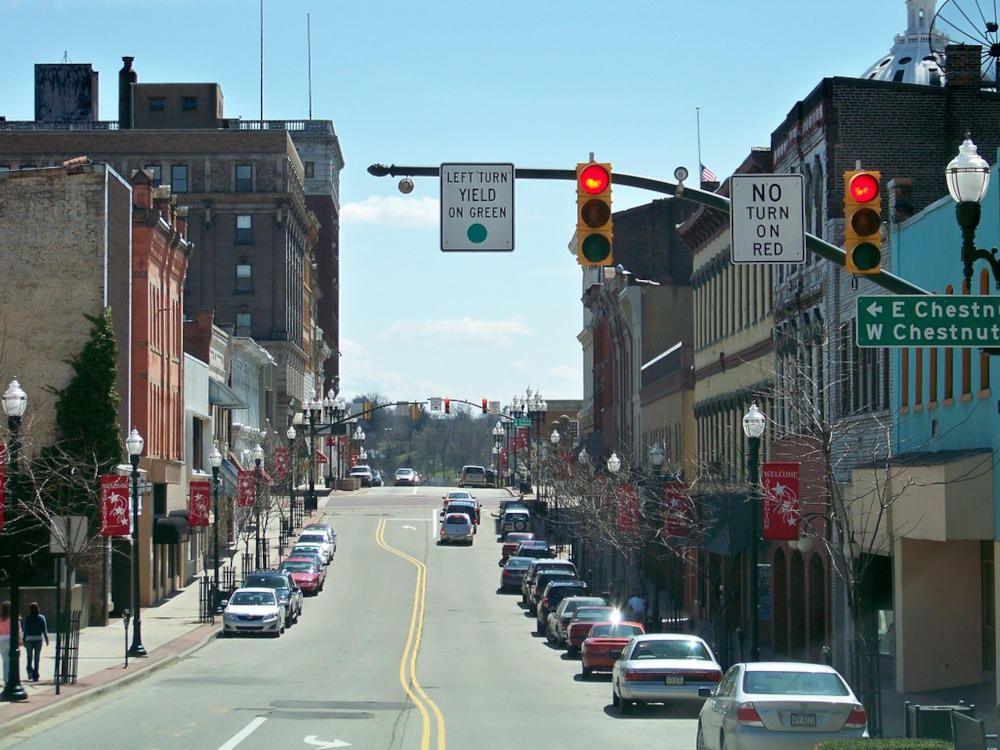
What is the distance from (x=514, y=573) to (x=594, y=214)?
165 feet

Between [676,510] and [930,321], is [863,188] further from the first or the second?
[676,510]

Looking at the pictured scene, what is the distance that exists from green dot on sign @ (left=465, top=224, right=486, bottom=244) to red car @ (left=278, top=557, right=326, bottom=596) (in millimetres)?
46147

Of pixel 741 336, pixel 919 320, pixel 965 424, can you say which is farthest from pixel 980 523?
pixel 741 336

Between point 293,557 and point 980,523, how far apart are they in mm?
42490

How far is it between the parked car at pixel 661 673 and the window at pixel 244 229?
93.6m

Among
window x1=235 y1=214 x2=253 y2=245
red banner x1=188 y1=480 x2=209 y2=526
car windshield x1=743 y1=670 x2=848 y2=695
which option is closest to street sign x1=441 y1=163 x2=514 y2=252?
car windshield x1=743 y1=670 x2=848 y2=695

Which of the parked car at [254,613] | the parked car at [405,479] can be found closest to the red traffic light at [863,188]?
the parked car at [254,613]

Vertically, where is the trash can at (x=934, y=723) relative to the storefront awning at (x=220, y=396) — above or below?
below

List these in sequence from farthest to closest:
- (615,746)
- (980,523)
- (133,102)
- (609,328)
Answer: (133,102) → (609,328) → (980,523) → (615,746)

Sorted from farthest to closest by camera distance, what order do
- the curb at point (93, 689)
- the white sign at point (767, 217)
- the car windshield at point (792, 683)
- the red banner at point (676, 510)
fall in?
the red banner at point (676, 510) → the curb at point (93, 689) → the car windshield at point (792, 683) → the white sign at point (767, 217)

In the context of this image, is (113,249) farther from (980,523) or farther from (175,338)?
(980,523)

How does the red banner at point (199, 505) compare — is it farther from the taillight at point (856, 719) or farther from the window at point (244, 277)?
the window at point (244, 277)

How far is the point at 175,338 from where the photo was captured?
201ft

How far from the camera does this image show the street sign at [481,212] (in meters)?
15.6
